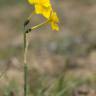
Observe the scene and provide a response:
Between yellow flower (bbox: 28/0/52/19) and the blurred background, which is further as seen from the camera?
the blurred background

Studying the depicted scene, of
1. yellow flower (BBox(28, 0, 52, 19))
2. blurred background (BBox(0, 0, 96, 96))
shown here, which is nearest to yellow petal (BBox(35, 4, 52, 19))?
yellow flower (BBox(28, 0, 52, 19))

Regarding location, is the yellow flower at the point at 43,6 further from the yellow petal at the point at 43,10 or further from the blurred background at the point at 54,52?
the blurred background at the point at 54,52

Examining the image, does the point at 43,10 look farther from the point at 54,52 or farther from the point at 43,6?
the point at 54,52

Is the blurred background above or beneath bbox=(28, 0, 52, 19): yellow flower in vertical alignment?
above

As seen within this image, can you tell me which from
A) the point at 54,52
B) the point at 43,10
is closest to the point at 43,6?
the point at 43,10

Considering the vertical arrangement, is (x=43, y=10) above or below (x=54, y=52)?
below

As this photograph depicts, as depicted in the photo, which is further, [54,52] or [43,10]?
[54,52]

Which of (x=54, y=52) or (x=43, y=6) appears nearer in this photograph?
(x=43, y=6)

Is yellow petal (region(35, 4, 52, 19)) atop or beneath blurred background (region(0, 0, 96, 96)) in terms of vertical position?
beneath

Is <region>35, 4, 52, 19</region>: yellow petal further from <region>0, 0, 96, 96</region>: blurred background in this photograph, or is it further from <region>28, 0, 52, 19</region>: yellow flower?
<region>0, 0, 96, 96</region>: blurred background
